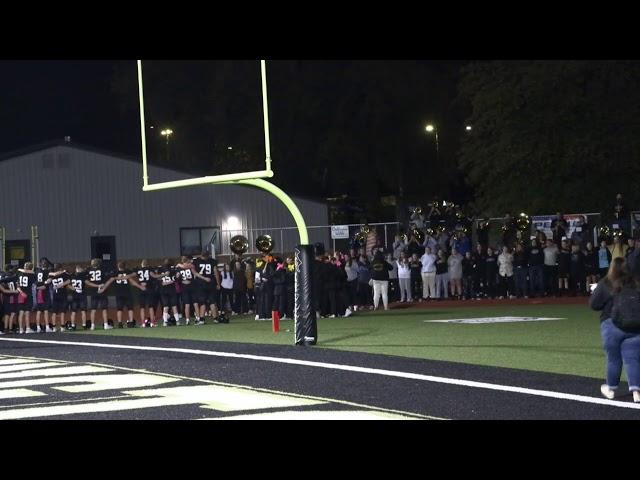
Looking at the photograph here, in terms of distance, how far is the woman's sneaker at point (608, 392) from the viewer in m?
11.3

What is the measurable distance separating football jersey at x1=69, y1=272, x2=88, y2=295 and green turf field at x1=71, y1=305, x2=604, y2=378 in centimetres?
149

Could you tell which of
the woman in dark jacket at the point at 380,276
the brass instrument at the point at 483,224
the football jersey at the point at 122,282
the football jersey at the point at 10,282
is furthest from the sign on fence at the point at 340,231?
the football jersey at the point at 10,282

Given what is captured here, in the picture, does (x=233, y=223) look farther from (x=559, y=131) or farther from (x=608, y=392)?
(x=608, y=392)

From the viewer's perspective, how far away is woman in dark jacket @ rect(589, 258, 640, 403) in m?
11.3

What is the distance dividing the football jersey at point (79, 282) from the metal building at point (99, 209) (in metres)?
13.1

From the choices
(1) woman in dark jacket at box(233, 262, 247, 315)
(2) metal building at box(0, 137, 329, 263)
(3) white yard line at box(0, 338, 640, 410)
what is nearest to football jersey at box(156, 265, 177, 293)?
(1) woman in dark jacket at box(233, 262, 247, 315)

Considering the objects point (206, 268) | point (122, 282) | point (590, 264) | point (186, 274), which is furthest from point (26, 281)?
point (590, 264)

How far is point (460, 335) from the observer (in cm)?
1897

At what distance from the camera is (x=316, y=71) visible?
56969mm

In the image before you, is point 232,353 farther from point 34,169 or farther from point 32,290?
point 34,169

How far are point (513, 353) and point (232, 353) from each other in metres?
3.94

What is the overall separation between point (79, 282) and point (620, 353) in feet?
53.2

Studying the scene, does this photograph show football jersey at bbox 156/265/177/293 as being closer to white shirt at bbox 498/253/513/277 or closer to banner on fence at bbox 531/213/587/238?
white shirt at bbox 498/253/513/277

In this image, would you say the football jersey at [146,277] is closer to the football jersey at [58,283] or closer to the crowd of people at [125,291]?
Result: the crowd of people at [125,291]
